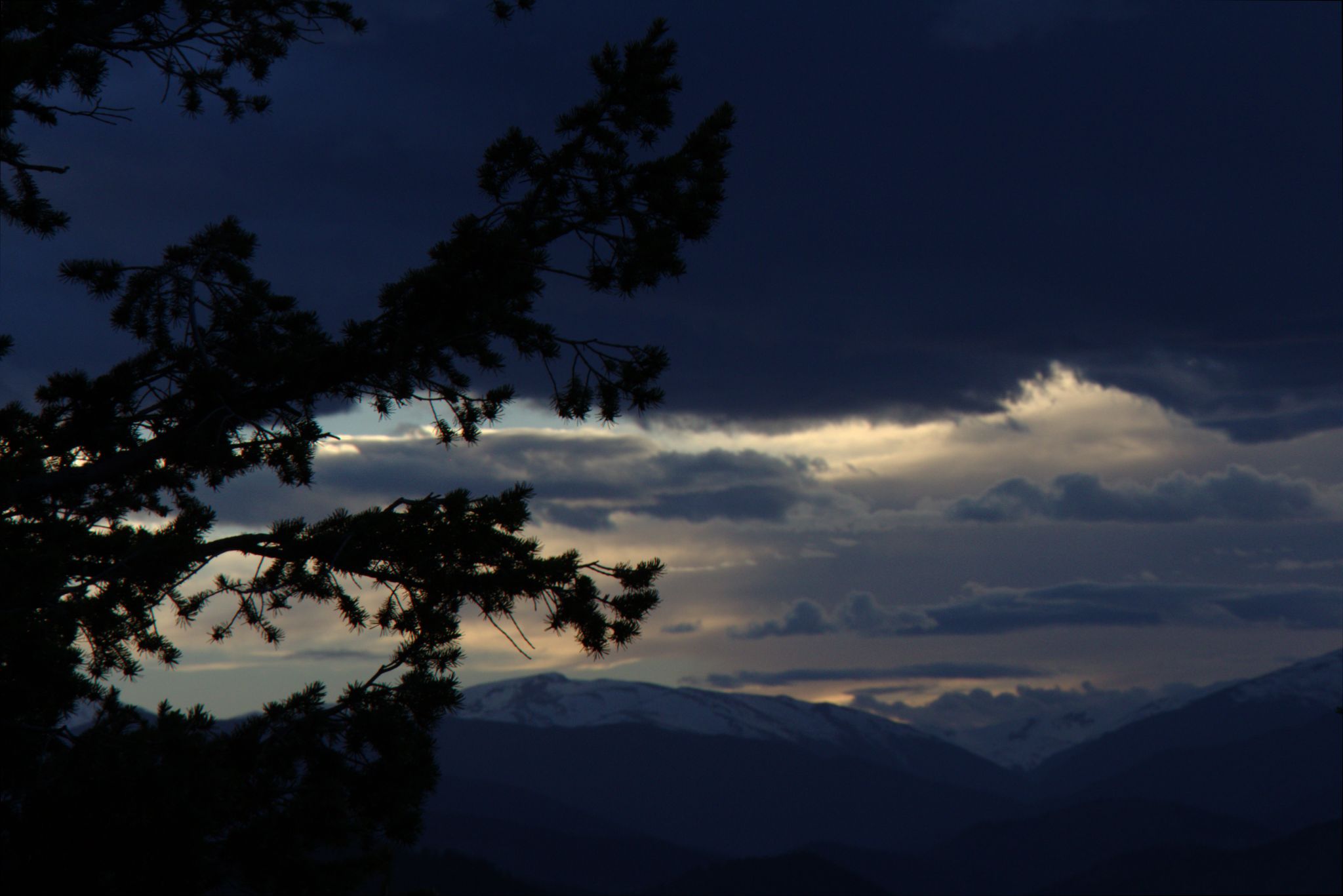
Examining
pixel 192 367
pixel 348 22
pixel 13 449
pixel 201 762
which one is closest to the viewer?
pixel 201 762

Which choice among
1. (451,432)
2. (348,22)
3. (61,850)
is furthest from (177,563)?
(348,22)

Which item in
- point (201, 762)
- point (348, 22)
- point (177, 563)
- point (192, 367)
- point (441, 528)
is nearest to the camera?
point (201, 762)

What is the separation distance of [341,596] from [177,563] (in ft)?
7.69

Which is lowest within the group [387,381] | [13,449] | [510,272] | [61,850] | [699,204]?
[61,850]

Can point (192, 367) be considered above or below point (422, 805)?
above

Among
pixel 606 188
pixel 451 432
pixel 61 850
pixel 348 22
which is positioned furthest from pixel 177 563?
pixel 348 22

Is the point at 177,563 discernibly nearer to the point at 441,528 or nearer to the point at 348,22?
the point at 441,528

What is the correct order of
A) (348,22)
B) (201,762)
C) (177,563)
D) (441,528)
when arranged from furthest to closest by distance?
(348,22) → (441,528) → (177,563) → (201,762)

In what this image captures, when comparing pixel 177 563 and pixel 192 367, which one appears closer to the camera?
pixel 177 563

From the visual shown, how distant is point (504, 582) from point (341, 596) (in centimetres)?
246

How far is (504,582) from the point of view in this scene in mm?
14984

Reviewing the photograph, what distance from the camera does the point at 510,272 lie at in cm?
1625

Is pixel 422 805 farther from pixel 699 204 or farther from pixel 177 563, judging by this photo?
pixel 699 204

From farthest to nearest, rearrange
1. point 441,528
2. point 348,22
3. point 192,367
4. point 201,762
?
1. point 348,22
2. point 192,367
3. point 441,528
4. point 201,762
